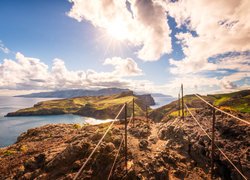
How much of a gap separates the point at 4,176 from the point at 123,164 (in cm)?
1555

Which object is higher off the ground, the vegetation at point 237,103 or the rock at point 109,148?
the rock at point 109,148

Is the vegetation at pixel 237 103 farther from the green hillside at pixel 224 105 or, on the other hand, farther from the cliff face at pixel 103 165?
the cliff face at pixel 103 165

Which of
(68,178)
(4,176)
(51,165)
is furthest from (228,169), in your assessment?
(4,176)

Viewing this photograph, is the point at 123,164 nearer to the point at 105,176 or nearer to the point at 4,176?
the point at 105,176

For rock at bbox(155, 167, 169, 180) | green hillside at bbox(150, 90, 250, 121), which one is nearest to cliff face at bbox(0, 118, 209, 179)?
rock at bbox(155, 167, 169, 180)

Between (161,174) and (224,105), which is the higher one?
(161,174)

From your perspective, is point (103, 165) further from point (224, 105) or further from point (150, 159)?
point (224, 105)

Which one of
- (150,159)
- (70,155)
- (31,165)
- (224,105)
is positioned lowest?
(224,105)

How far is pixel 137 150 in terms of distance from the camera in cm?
2261

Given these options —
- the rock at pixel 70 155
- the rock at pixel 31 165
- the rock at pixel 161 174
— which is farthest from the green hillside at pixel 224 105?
the rock at pixel 31 165

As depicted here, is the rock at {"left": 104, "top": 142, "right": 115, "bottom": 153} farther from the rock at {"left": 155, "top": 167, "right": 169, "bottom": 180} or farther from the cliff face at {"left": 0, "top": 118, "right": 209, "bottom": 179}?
the rock at {"left": 155, "top": 167, "right": 169, "bottom": 180}

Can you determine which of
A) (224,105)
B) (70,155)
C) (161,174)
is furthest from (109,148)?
(224,105)

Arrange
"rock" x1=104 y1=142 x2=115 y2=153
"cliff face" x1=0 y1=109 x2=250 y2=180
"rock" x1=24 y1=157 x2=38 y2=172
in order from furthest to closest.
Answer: "rock" x1=104 y1=142 x2=115 y2=153 < "rock" x1=24 y1=157 x2=38 y2=172 < "cliff face" x1=0 y1=109 x2=250 y2=180

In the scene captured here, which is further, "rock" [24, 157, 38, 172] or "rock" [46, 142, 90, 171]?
"rock" [24, 157, 38, 172]
